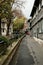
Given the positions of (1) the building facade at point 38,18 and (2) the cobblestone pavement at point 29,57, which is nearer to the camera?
(2) the cobblestone pavement at point 29,57

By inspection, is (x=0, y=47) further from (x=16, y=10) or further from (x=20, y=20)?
(x=20, y=20)

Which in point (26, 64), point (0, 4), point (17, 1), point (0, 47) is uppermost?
point (17, 1)

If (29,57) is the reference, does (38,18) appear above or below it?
above

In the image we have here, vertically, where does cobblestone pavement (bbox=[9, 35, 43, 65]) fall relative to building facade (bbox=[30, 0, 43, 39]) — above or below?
below

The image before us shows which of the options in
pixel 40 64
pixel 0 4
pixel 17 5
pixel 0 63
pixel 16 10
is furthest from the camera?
pixel 16 10

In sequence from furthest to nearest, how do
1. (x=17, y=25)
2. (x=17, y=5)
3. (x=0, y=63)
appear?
(x=17, y=25) < (x=17, y=5) < (x=0, y=63)

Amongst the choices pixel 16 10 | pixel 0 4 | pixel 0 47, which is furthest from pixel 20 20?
pixel 0 47

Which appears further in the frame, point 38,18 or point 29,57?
point 38,18

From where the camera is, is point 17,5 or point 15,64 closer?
point 15,64

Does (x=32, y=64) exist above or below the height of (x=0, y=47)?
below

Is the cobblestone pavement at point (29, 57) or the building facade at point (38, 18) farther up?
A: the building facade at point (38, 18)

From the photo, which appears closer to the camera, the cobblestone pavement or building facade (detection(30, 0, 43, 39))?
the cobblestone pavement

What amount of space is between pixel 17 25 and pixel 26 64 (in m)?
120

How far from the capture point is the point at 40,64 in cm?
1123
